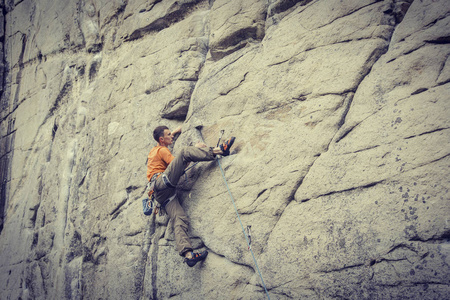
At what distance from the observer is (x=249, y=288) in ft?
14.2

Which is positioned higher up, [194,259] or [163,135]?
[163,135]

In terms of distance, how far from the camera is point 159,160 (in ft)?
17.4

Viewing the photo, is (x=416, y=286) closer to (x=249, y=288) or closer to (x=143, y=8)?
(x=249, y=288)

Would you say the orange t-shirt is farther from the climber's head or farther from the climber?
the climber's head

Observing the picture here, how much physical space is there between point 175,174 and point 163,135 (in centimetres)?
79

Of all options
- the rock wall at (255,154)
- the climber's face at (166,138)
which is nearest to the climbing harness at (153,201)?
the rock wall at (255,154)

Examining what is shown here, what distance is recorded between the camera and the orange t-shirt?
5.27m

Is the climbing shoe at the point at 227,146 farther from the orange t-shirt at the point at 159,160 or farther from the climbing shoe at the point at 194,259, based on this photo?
the climbing shoe at the point at 194,259

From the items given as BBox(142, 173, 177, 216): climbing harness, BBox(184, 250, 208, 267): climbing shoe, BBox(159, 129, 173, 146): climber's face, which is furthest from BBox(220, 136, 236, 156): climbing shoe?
BBox(184, 250, 208, 267): climbing shoe

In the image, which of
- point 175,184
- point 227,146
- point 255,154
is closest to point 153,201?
point 175,184

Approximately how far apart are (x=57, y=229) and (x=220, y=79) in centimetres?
451

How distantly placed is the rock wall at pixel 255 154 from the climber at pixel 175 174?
215 mm

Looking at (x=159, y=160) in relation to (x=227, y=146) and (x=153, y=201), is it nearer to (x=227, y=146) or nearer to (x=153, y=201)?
(x=153, y=201)

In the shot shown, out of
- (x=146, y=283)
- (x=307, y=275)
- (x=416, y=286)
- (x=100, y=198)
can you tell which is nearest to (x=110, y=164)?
(x=100, y=198)
